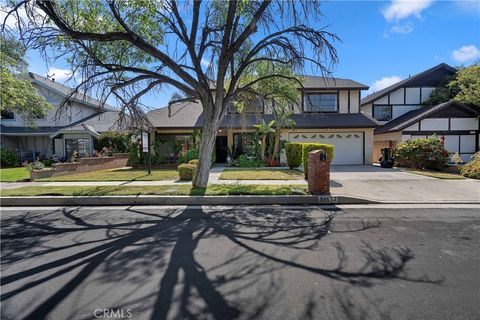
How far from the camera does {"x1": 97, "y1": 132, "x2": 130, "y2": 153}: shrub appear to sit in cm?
2072

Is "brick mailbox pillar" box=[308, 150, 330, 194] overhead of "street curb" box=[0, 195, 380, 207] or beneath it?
overhead

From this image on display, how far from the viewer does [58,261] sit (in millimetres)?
4180

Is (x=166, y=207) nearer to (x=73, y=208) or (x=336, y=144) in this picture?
(x=73, y=208)

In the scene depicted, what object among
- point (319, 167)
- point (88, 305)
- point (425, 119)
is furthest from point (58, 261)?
point (425, 119)

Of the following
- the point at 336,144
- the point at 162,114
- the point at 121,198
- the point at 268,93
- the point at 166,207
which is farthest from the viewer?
the point at 162,114

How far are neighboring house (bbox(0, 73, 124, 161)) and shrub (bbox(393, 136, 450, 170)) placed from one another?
2210 cm

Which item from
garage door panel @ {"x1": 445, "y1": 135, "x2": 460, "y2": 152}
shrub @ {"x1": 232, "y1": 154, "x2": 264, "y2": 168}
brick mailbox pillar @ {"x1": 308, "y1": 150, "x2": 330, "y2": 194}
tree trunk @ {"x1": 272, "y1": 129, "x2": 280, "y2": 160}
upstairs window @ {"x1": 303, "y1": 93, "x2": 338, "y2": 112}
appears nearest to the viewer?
brick mailbox pillar @ {"x1": 308, "y1": 150, "x2": 330, "y2": 194}

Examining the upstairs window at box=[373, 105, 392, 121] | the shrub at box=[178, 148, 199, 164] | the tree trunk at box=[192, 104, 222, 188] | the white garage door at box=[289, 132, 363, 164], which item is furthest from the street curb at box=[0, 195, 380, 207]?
the upstairs window at box=[373, 105, 392, 121]

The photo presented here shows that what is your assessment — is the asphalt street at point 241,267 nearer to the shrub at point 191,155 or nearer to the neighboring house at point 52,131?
the shrub at point 191,155

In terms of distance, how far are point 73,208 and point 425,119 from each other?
23.8 metres

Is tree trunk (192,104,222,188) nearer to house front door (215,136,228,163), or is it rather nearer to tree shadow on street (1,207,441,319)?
tree shadow on street (1,207,441,319)

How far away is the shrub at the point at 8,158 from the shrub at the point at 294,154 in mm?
21787

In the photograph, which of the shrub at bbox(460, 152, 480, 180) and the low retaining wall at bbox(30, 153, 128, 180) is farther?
the low retaining wall at bbox(30, 153, 128, 180)

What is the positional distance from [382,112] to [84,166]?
25.2 m
